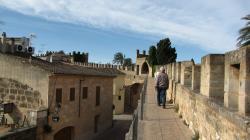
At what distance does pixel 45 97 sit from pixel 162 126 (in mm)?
11508

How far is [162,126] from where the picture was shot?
10086mm

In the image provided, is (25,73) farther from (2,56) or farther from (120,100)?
(120,100)

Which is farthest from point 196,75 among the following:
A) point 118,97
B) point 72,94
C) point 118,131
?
point 118,97

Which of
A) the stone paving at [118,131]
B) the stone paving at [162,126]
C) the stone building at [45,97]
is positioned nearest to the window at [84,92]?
the stone building at [45,97]

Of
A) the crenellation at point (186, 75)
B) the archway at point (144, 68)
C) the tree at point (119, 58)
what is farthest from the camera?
the tree at point (119, 58)

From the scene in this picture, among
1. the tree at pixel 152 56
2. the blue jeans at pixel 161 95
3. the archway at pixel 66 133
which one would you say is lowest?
the archway at pixel 66 133

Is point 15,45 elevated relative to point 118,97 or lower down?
elevated

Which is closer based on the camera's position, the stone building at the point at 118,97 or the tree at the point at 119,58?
the stone building at the point at 118,97

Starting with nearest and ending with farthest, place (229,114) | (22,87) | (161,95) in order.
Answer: (229,114)
(161,95)
(22,87)

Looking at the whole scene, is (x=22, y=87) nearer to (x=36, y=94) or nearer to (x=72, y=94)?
(x=36, y=94)

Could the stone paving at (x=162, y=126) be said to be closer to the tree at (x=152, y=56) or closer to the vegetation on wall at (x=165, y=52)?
the vegetation on wall at (x=165, y=52)

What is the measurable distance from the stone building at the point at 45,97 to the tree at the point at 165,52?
98.2ft

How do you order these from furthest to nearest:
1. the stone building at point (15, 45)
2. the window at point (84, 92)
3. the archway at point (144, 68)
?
the archway at point (144, 68) → the stone building at point (15, 45) → the window at point (84, 92)

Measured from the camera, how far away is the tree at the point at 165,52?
53.7m
